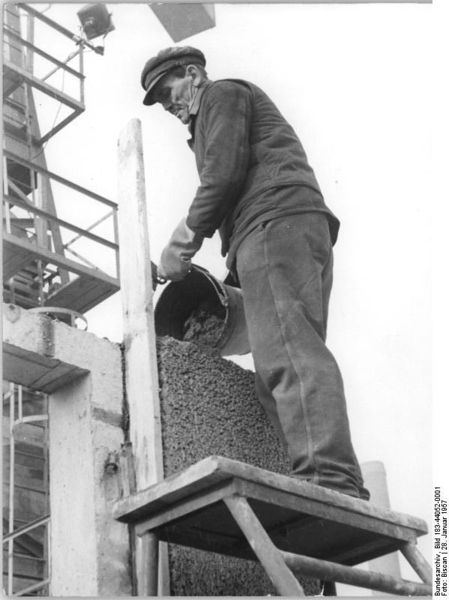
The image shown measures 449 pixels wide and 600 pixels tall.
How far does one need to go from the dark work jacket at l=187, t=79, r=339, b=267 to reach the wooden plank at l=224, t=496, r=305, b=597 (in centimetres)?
127

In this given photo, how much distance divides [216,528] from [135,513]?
1.09 feet

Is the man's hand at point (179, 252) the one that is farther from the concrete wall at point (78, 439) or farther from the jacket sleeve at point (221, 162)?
the concrete wall at point (78, 439)

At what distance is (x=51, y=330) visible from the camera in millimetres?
4082

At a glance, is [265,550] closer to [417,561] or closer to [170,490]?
[170,490]

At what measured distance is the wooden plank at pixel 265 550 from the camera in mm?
3089

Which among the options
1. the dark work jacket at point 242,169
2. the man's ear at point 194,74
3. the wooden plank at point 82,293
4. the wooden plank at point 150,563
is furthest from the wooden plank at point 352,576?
the wooden plank at point 82,293

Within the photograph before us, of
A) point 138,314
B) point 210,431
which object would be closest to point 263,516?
point 210,431

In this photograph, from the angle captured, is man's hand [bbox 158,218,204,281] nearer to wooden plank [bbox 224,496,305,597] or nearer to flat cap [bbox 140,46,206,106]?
flat cap [bbox 140,46,206,106]

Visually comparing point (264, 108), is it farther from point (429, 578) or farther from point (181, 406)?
point (429, 578)

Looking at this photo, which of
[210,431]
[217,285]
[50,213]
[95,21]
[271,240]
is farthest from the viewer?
[50,213]

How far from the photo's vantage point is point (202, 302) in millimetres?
4902

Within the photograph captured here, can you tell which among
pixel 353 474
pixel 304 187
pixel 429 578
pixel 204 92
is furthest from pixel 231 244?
pixel 429 578

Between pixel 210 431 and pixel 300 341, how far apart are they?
71cm

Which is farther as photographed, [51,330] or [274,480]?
[51,330]
